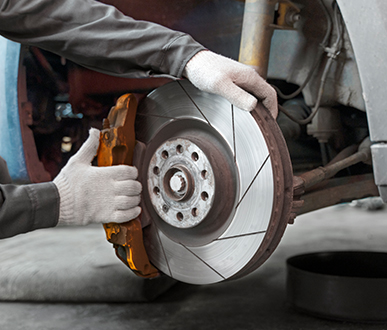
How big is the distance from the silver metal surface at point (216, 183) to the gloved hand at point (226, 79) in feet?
0.12

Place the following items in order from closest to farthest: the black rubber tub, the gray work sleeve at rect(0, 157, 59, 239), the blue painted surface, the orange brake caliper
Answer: the gray work sleeve at rect(0, 157, 59, 239), the orange brake caliper, the black rubber tub, the blue painted surface

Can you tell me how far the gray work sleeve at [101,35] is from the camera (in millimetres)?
864

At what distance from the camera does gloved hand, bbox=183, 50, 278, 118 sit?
2.65ft

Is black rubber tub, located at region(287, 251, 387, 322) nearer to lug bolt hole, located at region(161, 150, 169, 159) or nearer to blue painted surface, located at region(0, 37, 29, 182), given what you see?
lug bolt hole, located at region(161, 150, 169, 159)

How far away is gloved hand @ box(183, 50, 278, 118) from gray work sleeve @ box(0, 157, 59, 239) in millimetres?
358

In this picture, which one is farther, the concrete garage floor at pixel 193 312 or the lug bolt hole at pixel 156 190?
the concrete garage floor at pixel 193 312

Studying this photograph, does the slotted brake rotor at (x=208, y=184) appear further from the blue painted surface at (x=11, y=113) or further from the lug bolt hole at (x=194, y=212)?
the blue painted surface at (x=11, y=113)

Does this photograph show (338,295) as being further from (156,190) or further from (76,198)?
(76,198)

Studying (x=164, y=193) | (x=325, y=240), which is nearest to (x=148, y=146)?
(x=164, y=193)

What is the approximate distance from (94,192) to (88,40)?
0.31 metres

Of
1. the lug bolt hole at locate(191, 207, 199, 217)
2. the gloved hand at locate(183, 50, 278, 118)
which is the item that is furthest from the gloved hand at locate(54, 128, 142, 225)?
the gloved hand at locate(183, 50, 278, 118)

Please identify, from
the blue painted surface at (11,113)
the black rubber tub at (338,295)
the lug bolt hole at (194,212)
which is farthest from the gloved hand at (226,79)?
the blue painted surface at (11,113)

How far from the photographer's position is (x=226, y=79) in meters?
0.81

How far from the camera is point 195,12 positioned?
1.43 m
